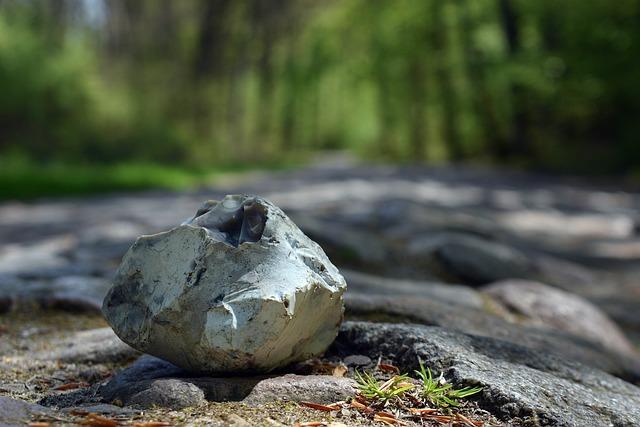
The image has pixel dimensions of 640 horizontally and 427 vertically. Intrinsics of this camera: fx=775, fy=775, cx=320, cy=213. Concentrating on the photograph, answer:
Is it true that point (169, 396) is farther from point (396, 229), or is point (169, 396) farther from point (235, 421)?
point (396, 229)

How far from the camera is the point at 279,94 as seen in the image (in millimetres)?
39938

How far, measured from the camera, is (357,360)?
2697 millimetres

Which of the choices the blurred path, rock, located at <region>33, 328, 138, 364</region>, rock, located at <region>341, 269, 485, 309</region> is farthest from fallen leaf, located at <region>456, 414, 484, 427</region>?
the blurred path

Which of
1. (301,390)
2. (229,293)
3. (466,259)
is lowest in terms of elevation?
(466,259)

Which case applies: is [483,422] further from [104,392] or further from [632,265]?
[632,265]

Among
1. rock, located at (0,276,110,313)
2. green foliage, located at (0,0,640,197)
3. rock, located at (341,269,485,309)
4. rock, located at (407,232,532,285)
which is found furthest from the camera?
green foliage, located at (0,0,640,197)

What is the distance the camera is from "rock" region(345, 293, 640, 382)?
3277 mm

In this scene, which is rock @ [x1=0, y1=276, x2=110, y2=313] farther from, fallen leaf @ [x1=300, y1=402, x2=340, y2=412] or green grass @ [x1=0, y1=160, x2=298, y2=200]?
green grass @ [x1=0, y1=160, x2=298, y2=200]

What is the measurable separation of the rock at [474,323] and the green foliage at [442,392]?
32.8 inches

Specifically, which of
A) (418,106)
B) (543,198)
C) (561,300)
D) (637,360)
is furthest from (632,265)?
(418,106)

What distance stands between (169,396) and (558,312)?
2.87 meters

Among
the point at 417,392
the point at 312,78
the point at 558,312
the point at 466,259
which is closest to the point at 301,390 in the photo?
the point at 417,392

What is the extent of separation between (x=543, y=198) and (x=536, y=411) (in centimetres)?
1101

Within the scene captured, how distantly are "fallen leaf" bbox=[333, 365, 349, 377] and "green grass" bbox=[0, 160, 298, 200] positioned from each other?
9785 millimetres
